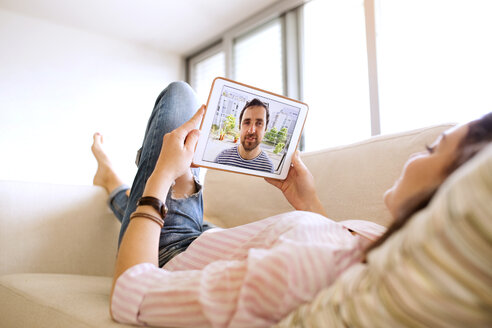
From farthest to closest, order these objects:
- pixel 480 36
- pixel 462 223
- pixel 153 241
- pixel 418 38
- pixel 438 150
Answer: pixel 418 38 < pixel 480 36 < pixel 153 241 < pixel 438 150 < pixel 462 223

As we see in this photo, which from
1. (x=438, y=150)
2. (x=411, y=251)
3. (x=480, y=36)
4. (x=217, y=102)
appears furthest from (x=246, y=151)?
(x=480, y=36)

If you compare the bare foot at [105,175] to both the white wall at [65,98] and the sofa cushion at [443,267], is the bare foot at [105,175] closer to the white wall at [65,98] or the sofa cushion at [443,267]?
the sofa cushion at [443,267]

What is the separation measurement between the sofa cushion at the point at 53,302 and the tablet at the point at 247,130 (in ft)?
1.21

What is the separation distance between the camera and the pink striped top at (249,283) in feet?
1.52

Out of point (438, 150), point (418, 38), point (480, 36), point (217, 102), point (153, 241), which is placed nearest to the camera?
point (438, 150)

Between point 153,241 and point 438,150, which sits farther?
point 153,241

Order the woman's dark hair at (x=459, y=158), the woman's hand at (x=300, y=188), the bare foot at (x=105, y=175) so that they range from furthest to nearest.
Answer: the bare foot at (x=105, y=175) < the woman's hand at (x=300, y=188) < the woman's dark hair at (x=459, y=158)

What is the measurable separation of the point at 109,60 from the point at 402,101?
110 inches

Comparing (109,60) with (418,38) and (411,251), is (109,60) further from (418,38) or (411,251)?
(411,251)

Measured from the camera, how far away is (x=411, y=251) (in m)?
0.35

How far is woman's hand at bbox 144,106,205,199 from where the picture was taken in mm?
760

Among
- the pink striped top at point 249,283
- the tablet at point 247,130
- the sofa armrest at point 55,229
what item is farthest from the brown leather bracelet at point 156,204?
the sofa armrest at point 55,229

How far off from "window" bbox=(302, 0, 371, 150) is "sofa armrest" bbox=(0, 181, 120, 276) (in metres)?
1.85

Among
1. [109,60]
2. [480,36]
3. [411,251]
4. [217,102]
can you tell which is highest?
[109,60]
